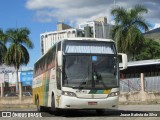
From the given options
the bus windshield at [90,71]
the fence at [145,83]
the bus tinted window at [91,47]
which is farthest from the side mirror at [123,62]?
the fence at [145,83]

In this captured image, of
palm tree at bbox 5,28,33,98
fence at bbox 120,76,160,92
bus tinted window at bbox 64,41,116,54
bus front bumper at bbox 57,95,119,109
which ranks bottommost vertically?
bus front bumper at bbox 57,95,119,109

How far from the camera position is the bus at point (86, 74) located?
1678cm

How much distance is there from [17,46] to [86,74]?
145ft

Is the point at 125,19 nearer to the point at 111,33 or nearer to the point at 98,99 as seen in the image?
the point at 111,33

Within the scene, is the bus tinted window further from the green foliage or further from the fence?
the green foliage

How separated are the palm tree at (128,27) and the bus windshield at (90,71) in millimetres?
32887

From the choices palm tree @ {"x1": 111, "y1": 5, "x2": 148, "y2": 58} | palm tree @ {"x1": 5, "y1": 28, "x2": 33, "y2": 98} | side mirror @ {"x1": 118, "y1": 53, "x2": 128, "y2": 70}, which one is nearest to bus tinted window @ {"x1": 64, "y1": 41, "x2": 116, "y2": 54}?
side mirror @ {"x1": 118, "y1": 53, "x2": 128, "y2": 70}

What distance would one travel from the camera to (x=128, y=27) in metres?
50.9

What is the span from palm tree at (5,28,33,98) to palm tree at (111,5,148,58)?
1425cm

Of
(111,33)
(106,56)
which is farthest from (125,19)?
(106,56)

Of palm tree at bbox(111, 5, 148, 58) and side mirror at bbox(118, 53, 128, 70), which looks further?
palm tree at bbox(111, 5, 148, 58)

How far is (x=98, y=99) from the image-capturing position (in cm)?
1684

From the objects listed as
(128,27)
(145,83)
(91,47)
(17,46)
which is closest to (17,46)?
(17,46)

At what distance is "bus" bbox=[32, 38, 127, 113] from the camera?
16781 millimetres
